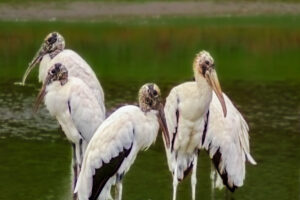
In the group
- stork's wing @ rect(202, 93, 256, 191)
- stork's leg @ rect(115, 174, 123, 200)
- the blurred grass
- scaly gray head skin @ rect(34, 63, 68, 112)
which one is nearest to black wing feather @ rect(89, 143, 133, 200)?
stork's leg @ rect(115, 174, 123, 200)

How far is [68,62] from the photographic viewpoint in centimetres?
1125

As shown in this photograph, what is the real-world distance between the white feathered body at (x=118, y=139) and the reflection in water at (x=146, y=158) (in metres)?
2.38

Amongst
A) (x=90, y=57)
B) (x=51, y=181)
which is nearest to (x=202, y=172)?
(x=51, y=181)

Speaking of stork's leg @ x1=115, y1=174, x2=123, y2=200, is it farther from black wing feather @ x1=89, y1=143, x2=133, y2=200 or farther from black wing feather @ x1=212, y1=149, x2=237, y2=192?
black wing feather @ x1=212, y1=149, x2=237, y2=192

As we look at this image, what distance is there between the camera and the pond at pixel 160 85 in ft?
40.5

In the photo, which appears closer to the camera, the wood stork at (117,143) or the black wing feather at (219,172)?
the wood stork at (117,143)

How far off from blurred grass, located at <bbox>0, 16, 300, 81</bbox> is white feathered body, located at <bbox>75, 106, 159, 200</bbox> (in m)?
18.4

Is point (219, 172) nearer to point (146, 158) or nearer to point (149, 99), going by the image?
point (149, 99)

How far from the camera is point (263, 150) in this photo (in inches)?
583

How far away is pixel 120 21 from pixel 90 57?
1698 centimetres

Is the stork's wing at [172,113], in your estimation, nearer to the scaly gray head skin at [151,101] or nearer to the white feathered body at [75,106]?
the white feathered body at [75,106]

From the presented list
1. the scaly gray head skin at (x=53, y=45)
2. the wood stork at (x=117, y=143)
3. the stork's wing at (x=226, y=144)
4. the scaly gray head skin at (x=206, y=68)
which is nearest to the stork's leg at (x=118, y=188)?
the wood stork at (x=117, y=143)

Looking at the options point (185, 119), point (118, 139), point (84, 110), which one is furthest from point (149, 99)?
point (185, 119)

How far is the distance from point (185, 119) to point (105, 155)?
205 centimetres
